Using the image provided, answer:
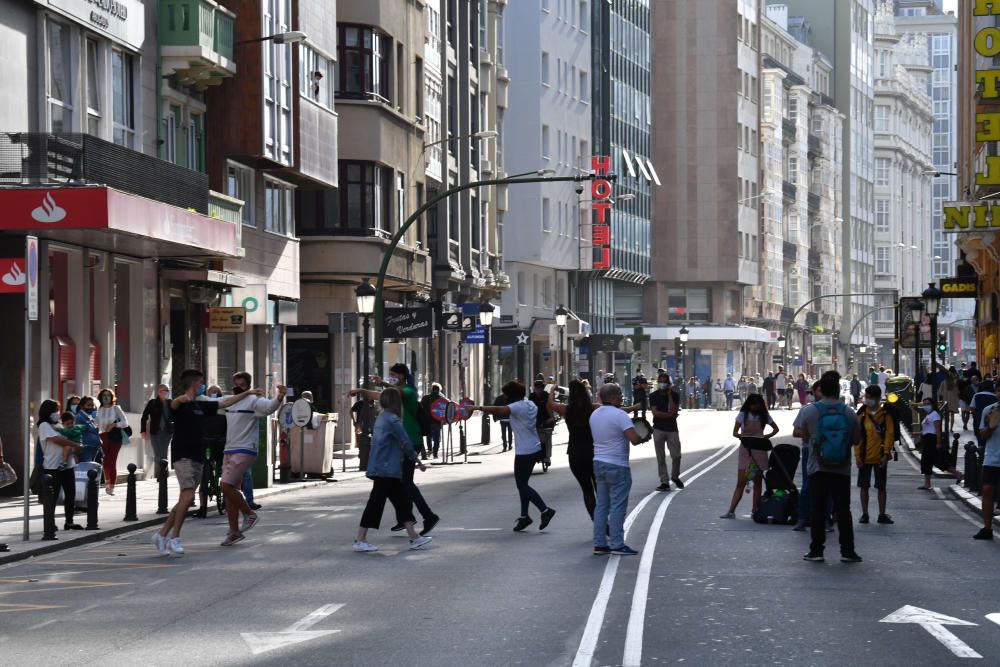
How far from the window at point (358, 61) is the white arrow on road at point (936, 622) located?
1362 inches

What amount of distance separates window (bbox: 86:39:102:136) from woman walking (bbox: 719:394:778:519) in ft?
42.1

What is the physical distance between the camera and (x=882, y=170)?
167 meters

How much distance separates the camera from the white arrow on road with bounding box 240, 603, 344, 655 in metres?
12.5

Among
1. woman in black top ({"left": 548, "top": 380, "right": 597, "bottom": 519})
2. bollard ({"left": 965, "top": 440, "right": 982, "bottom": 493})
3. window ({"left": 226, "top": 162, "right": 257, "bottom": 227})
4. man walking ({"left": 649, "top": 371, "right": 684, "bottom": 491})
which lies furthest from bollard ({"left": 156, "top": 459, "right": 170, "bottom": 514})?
window ({"left": 226, "top": 162, "right": 257, "bottom": 227})

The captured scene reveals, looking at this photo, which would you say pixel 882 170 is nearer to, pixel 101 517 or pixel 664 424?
pixel 664 424

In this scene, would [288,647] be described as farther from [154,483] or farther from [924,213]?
[924,213]

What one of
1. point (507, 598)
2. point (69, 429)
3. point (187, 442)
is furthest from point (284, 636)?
point (69, 429)

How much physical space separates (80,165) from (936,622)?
1794 centimetres

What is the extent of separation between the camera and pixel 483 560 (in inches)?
725

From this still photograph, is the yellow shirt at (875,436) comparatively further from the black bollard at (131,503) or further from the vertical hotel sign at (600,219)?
the vertical hotel sign at (600,219)

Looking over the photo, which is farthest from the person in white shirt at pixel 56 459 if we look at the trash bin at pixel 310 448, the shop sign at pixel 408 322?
the shop sign at pixel 408 322

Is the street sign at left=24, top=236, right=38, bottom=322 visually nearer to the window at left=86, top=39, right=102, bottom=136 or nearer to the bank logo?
the bank logo

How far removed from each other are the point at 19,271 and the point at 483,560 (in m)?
10.1

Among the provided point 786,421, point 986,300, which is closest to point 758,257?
point 786,421
